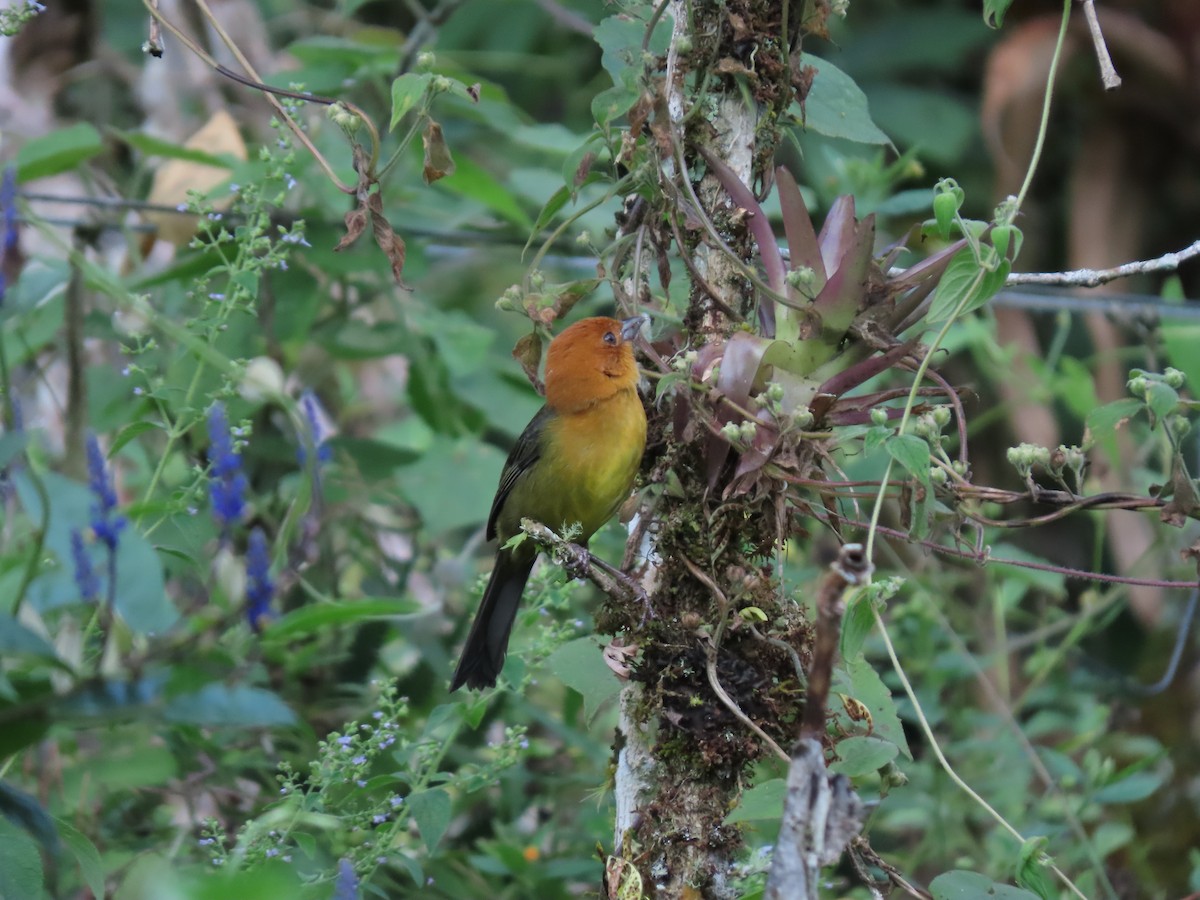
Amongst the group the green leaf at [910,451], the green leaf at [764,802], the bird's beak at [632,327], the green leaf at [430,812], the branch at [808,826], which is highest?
the bird's beak at [632,327]

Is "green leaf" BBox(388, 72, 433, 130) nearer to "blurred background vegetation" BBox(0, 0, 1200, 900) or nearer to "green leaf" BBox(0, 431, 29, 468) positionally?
"blurred background vegetation" BBox(0, 0, 1200, 900)

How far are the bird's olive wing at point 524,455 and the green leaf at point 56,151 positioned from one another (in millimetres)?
1506

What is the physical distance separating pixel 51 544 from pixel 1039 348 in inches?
238

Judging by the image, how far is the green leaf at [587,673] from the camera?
2258 millimetres

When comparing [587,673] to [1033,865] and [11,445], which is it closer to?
[1033,865]

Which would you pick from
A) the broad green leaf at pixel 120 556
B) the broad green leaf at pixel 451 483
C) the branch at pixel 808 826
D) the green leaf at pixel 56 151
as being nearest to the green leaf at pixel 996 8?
the branch at pixel 808 826

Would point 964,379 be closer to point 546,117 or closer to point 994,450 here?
point 994,450

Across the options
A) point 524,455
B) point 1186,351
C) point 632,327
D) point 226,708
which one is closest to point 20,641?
point 226,708

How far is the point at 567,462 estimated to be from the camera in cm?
319

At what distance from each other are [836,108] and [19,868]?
6.09 feet

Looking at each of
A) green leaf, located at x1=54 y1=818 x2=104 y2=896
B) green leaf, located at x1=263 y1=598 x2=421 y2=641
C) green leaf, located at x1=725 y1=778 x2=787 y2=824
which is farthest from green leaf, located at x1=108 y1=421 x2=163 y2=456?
green leaf, located at x1=725 y1=778 x2=787 y2=824

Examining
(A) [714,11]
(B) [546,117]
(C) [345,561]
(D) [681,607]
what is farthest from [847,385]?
(B) [546,117]

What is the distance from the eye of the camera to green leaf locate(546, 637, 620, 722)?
2258mm

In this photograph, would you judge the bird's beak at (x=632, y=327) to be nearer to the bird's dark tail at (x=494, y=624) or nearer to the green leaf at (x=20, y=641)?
the bird's dark tail at (x=494, y=624)
